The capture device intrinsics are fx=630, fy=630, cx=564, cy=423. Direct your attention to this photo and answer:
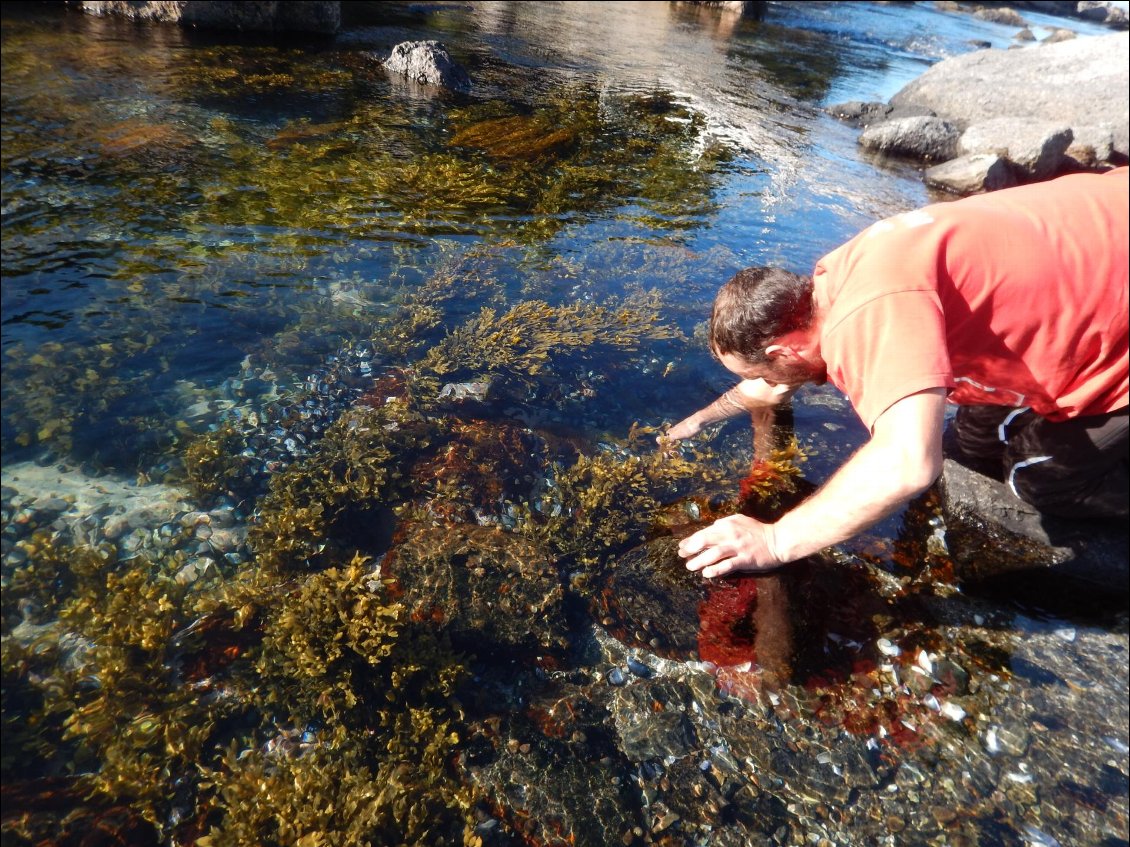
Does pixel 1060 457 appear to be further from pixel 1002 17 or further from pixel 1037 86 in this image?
pixel 1002 17

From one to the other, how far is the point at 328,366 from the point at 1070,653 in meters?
5.49

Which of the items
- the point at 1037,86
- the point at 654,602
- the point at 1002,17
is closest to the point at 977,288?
the point at 654,602

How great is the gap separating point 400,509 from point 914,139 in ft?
46.4

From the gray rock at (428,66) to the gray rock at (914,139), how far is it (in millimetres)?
8703

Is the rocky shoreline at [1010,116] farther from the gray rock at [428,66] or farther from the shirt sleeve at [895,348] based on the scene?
the shirt sleeve at [895,348]

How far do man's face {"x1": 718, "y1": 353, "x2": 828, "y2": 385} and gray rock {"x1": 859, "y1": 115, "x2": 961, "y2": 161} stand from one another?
41.9ft

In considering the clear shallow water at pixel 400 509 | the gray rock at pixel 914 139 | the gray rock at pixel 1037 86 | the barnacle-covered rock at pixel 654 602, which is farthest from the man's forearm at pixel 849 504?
the gray rock at pixel 1037 86

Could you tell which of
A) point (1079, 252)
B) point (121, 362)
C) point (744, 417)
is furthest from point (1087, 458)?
point (121, 362)

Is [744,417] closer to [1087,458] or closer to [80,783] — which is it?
[1087,458]

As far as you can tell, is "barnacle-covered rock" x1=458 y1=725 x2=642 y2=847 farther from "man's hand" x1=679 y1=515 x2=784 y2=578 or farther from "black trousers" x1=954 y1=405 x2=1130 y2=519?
"black trousers" x1=954 y1=405 x2=1130 y2=519

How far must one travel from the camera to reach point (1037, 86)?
15.2 m

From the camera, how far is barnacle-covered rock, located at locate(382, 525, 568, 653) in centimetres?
366

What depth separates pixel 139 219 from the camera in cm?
645

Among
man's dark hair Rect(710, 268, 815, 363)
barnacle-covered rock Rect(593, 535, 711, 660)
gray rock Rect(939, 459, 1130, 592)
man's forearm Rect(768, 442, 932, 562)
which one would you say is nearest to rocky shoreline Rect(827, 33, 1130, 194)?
gray rock Rect(939, 459, 1130, 592)
